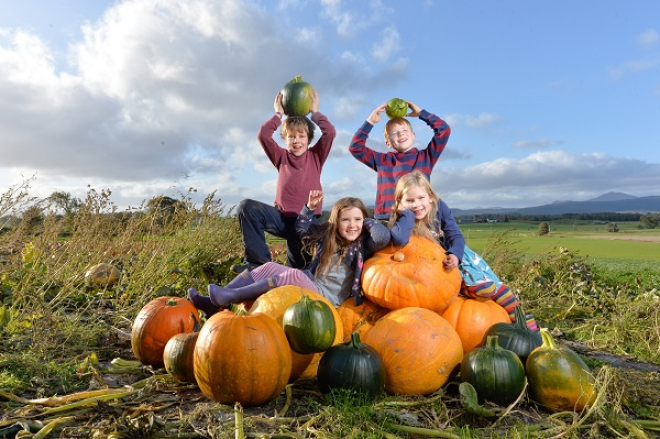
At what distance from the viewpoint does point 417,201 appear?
4328 millimetres

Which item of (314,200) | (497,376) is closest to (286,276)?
(314,200)

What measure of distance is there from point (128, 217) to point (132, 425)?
16.5 feet

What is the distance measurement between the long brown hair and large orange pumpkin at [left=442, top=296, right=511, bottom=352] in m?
1.06

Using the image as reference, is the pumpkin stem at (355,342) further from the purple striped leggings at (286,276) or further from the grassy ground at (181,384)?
the purple striped leggings at (286,276)

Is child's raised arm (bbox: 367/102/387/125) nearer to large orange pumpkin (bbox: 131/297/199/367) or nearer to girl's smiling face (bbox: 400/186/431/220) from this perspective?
girl's smiling face (bbox: 400/186/431/220)

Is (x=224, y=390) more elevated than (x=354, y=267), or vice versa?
(x=354, y=267)

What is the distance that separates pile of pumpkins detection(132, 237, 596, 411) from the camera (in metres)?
2.81

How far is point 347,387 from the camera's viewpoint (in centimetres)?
285

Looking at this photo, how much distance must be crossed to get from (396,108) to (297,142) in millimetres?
1100

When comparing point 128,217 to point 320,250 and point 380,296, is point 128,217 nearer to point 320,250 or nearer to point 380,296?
point 320,250

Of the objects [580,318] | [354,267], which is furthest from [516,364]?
[580,318]

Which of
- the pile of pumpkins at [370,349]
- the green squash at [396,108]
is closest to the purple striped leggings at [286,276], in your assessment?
the pile of pumpkins at [370,349]

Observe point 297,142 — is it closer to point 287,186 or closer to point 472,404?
point 287,186

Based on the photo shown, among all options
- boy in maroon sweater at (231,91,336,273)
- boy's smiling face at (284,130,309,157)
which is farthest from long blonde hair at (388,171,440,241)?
boy's smiling face at (284,130,309,157)
